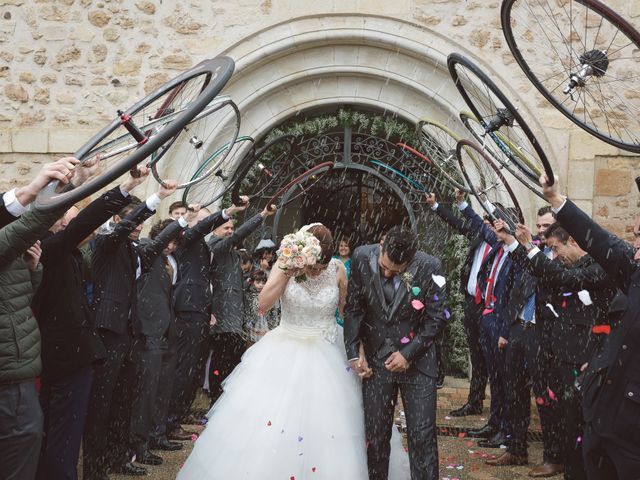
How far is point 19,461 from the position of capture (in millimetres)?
3479

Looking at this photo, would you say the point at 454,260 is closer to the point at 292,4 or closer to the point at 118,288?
the point at 292,4

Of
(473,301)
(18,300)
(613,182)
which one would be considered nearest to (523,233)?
(18,300)

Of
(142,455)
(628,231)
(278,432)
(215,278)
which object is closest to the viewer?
(278,432)

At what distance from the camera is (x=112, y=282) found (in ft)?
18.1

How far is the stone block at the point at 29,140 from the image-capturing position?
32.6ft

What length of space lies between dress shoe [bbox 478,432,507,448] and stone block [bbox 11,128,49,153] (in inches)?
246

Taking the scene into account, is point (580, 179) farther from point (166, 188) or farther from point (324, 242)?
point (166, 188)

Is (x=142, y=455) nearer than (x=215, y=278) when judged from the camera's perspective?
Yes

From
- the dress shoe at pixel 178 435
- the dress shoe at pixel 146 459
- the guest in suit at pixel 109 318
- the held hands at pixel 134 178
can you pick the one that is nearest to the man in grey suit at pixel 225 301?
the dress shoe at pixel 178 435

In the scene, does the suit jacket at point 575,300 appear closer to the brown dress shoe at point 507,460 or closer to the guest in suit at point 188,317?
the brown dress shoe at point 507,460

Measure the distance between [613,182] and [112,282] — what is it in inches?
245

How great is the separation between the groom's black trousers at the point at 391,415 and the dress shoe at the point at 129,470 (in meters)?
1.86

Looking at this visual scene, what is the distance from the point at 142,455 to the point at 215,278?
91.8 inches

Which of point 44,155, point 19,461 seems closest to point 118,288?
point 19,461
